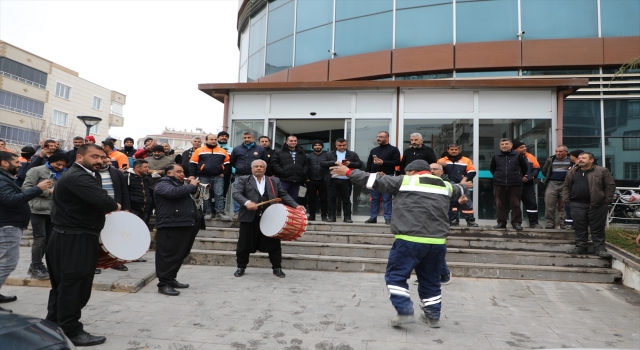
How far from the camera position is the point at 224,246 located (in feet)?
26.2

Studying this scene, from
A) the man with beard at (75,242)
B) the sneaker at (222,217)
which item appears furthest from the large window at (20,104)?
the man with beard at (75,242)

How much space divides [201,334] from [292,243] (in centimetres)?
391

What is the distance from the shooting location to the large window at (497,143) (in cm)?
959

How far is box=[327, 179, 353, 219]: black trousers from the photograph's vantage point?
29.9ft

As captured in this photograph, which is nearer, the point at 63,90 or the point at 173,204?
the point at 173,204

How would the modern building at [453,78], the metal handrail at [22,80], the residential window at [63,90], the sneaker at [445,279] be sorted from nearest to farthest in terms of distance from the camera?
the sneaker at [445,279] < the modern building at [453,78] < the metal handrail at [22,80] < the residential window at [63,90]

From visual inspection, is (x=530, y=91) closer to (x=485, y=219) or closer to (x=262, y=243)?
(x=485, y=219)

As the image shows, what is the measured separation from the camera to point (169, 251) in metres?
5.71

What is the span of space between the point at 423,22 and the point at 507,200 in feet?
23.5

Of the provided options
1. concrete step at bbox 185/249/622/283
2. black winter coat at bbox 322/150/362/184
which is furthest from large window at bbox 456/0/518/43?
concrete step at bbox 185/249/622/283

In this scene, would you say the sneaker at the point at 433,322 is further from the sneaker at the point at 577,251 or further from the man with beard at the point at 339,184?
the man with beard at the point at 339,184

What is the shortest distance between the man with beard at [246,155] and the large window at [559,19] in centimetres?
905

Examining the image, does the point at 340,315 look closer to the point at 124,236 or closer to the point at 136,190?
the point at 124,236

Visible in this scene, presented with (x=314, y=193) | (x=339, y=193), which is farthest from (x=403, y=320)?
(x=314, y=193)
